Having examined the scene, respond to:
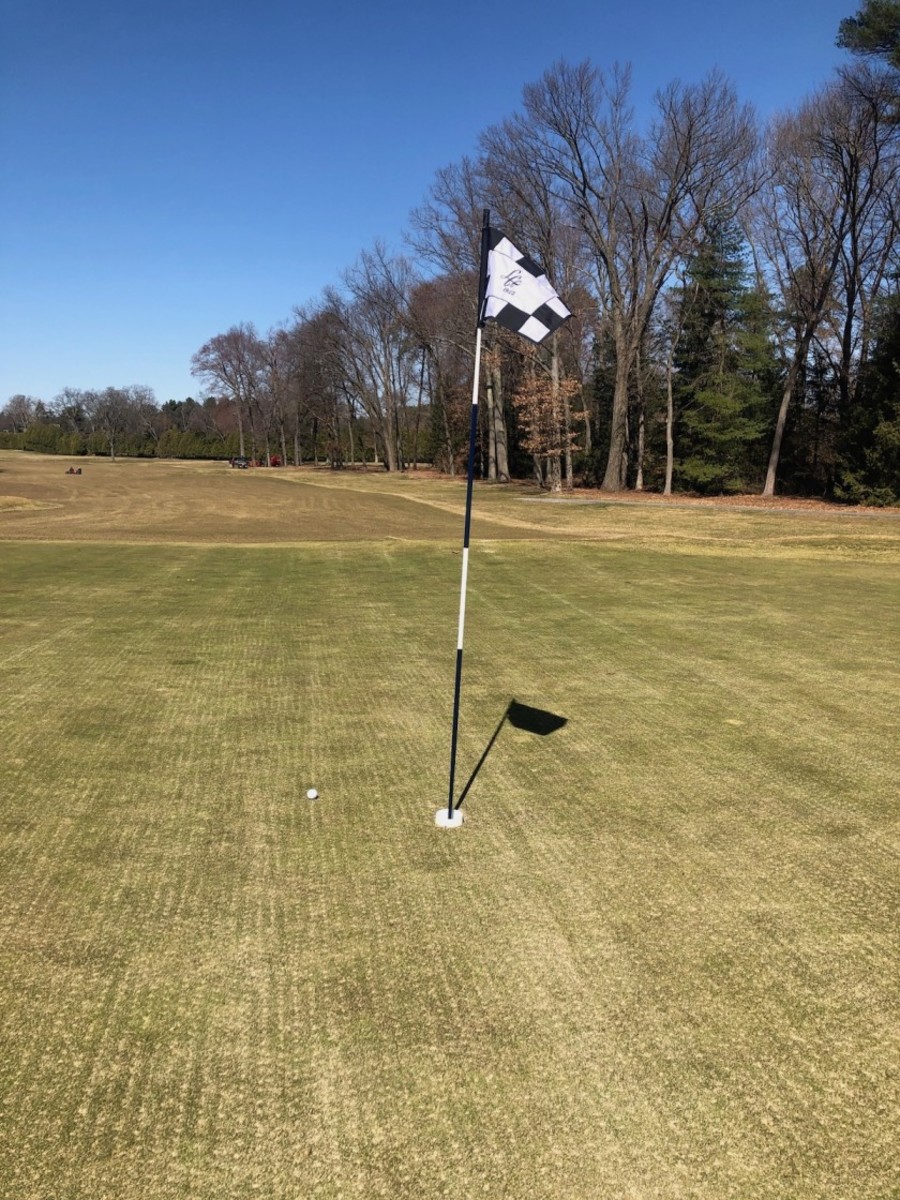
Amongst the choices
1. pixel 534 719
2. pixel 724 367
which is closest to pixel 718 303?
pixel 724 367

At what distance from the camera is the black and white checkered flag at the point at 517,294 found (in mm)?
4367

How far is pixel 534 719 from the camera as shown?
6031mm

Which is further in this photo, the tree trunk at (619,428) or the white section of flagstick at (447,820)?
the tree trunk at (619,428)

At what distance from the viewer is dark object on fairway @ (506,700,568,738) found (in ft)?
19.1

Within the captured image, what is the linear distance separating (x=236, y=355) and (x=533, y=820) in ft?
296

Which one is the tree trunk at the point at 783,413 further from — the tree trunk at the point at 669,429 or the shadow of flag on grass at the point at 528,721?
the shadow of flag on grass at the point at 528,721

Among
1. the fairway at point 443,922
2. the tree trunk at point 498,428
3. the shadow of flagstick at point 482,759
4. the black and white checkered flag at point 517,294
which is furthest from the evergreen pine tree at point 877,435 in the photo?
the black and white checkered flag at point 517,294

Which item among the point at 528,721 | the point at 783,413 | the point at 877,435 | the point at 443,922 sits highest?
the point at 783,413

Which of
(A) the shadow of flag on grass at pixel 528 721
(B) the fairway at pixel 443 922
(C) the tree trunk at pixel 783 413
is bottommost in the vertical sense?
(B) the fairway at pixel 443 922

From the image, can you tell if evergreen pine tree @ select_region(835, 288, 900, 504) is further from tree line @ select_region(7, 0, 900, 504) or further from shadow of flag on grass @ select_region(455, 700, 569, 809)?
shadow of flag on grass @ select_region(455, 700, 569, 809)

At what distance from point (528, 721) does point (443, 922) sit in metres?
2.72

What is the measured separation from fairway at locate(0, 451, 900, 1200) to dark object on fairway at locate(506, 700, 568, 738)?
0.11m

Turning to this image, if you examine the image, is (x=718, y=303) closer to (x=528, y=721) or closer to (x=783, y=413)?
(x=783, y=413)

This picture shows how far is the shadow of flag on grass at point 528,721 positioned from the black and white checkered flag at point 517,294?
284 centimetres
